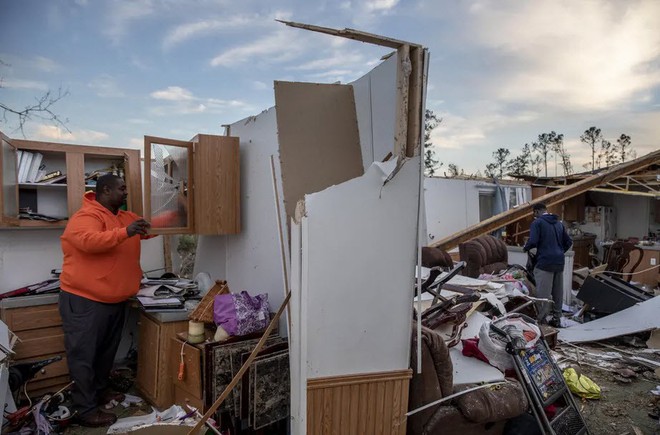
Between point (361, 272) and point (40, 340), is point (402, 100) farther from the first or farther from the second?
point (40, 340)

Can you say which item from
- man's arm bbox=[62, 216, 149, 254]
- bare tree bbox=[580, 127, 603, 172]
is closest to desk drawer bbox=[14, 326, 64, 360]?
man's arm bbox=[62, 216, 149, 254]

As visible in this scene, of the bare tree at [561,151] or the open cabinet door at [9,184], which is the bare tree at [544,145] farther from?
the open cabinet door at [9,184]

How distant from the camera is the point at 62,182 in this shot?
3977 millimetres

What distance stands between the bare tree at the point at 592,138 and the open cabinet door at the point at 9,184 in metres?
27.9

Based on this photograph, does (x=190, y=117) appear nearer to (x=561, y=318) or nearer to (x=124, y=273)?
(x=124, y=273)

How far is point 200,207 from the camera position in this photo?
3.84 meters

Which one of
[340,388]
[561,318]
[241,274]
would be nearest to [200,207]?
[241,274]

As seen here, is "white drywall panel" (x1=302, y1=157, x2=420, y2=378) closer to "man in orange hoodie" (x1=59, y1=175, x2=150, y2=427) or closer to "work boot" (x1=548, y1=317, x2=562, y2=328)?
"man in orange hoodie" (x1=59, y1=175, x2=150, y2=427)

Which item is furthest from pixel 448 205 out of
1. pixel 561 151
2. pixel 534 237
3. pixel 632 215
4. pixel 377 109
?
pixel 561 151

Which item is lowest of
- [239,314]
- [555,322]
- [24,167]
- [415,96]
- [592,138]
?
[555,322]

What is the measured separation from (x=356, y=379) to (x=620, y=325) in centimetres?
510

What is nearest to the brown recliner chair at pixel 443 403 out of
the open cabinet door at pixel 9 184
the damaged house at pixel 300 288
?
the damaged house at pixel 300 288

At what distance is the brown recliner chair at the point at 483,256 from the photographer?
670 cm

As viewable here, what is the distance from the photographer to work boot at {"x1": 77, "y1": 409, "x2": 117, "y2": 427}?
3.13m
